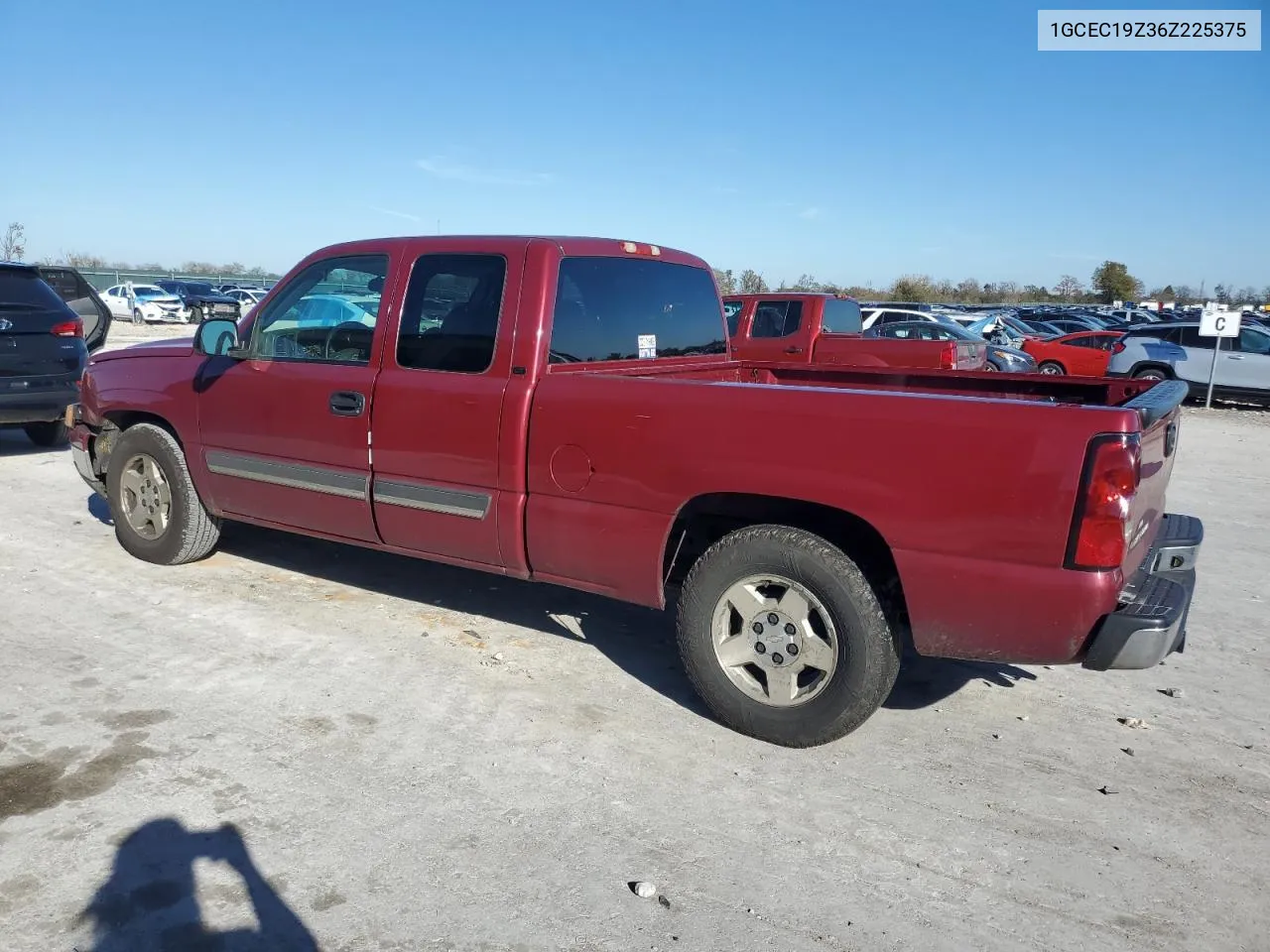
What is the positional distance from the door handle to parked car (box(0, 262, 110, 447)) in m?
5.33

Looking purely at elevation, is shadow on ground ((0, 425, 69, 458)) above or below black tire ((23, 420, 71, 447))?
below

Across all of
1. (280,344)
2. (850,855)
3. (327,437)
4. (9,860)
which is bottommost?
(9,860)

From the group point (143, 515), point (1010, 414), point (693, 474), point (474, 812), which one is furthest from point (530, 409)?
point (143, 515)

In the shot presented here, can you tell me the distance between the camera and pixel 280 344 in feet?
16.8

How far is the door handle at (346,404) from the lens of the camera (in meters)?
4.64

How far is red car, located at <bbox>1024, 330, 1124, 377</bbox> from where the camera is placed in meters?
21.1

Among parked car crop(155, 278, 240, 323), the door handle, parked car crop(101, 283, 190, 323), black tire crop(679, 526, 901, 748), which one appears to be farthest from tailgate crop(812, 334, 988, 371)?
parked car crop(101, 283, 190, 323)

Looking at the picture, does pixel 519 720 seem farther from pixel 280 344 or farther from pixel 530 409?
pixel 280 344

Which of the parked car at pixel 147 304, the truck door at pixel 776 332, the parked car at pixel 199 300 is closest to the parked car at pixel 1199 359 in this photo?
the truck door at pixel 776 332

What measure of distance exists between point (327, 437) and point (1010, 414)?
123 inches

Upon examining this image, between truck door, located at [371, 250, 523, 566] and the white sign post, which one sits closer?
truck door, located at [371, 250, 523, 566]

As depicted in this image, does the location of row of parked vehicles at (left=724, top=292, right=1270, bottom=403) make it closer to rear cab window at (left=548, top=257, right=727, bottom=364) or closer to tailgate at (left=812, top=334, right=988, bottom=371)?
tailgate at (left=812, top=334, right=988, bottom=371)

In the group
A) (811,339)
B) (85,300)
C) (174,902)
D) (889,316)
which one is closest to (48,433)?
(85,300)

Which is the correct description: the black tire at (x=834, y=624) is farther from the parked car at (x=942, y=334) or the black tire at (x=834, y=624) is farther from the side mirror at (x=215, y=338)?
the parked car at (x=942, y=334)
